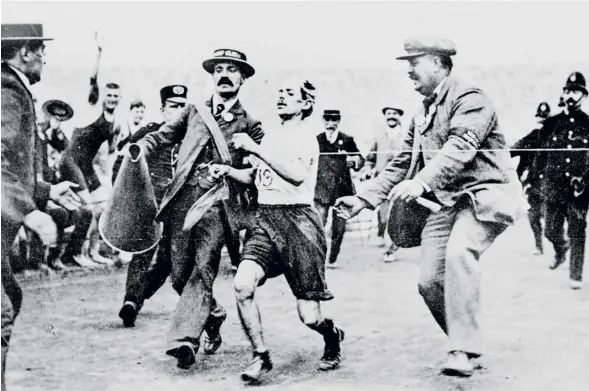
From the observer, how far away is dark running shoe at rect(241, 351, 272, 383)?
16.6 ft

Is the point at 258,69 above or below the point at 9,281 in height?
above

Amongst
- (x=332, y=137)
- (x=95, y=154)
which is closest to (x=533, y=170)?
(x=332, y=137)

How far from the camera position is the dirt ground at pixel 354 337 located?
513 centimetres

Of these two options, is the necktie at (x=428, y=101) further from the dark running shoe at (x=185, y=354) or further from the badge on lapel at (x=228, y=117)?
the dark running shoe at (x=185, y=354)

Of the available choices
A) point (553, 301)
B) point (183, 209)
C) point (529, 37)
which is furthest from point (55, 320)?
point (529, 37)

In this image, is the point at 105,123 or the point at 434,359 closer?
the point at 434,359

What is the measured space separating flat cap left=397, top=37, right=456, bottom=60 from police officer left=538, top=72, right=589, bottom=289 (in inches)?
34.3

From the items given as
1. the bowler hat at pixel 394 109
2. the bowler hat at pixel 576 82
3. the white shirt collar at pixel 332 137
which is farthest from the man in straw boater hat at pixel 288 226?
the bowler hat at pixel 576 82

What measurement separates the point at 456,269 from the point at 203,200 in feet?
5.78

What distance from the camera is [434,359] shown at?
5227mm

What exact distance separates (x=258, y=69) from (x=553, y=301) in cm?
262

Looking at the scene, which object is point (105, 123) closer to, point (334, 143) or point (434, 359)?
point (334, 143)

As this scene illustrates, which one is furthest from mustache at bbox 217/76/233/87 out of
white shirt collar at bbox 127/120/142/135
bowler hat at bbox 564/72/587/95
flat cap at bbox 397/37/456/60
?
bowler hat at bbox 564/72/587/95

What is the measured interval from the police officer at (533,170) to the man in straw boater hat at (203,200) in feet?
5.92
